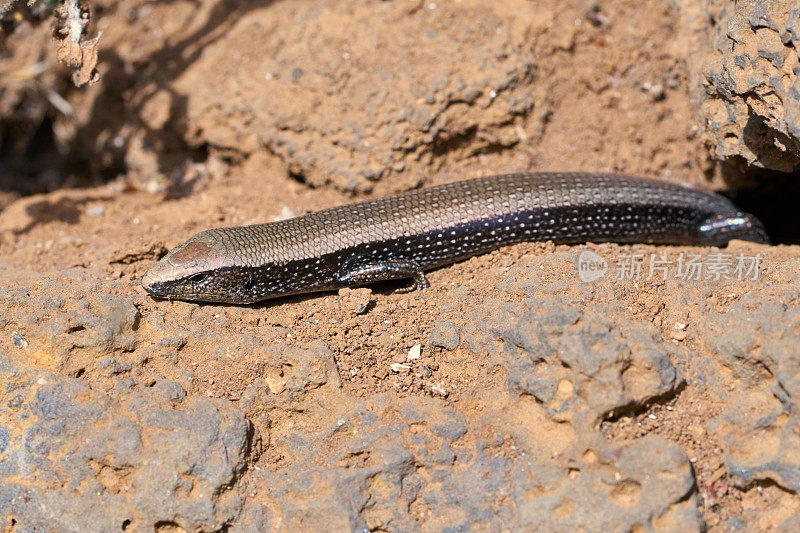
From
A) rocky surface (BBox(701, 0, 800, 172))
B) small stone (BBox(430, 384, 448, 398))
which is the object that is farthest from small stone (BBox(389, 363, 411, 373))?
rocky surface (BBox(701, 0, 800, 172))

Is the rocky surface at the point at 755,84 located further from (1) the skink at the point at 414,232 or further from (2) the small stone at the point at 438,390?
(2) the small stone at the point at 438,390

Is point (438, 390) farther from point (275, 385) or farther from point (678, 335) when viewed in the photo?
point (678, 335)

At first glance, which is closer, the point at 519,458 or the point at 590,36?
the point at 519,458

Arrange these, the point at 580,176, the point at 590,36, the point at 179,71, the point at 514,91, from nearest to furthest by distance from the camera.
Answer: the point at 580,176 < the point at 514,91 < the point at 590,36 < the point at 179,71

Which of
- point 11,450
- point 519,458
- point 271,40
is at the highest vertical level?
point 271,40

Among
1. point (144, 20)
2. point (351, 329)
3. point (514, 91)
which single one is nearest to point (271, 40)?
point (144, 20)

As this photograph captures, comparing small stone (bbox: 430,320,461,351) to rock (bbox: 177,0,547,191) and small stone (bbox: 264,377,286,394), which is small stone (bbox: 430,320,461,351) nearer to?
small stone (bbox: 264,377,286,394)

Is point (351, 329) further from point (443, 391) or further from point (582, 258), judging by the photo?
point (582, 258)
